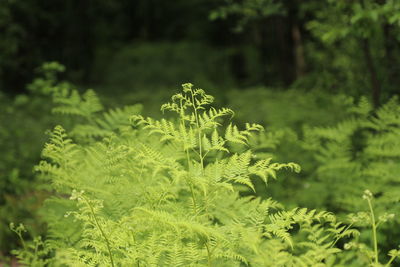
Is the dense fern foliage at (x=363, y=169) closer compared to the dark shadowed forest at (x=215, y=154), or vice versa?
the dark shadowed forest at (x=215, y=154)

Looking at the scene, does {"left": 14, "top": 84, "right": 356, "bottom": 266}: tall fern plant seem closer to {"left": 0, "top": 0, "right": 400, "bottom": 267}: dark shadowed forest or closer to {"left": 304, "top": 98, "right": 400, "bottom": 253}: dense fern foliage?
{"left": 0, "top": 0, "right": 400, "bottom": 267}: dark shadowed forest

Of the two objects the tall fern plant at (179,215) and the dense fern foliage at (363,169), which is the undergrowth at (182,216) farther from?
the dense fern foliage at (363,169)

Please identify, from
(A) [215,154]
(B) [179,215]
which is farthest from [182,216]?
(A) [215,154]

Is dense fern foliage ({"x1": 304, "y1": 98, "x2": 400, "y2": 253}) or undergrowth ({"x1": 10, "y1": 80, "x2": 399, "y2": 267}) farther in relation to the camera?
dense fern foliage ({"x1": 304, "y1": 98, "x2": 400, "y2": 253})

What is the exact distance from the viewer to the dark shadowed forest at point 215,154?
83.3 inches

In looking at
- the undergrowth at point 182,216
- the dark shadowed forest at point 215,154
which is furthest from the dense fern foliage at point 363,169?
the undergrowth at point 182,216

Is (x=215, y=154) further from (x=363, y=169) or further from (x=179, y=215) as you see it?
(x=179, y=215)

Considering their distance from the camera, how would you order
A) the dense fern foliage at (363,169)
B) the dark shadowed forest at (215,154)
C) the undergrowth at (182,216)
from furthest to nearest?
the dense fern foliage at (363,169), the dark shadowed forest at (215,154), the undergrowth at (182,216)

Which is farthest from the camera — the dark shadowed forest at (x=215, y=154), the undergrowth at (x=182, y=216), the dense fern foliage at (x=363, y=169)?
the dense fern foliage at (x=363, y=169)

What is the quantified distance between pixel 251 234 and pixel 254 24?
17.3 m

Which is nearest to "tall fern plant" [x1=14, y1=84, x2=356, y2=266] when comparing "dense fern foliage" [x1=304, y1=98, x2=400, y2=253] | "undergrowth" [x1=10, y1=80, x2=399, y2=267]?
"undergrowth" [x1=10, y1=80, x2=399, y2=267]

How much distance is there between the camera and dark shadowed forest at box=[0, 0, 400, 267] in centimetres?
212

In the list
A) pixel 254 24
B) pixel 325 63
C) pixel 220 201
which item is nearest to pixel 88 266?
pixel 220 201

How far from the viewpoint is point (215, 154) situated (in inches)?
154
